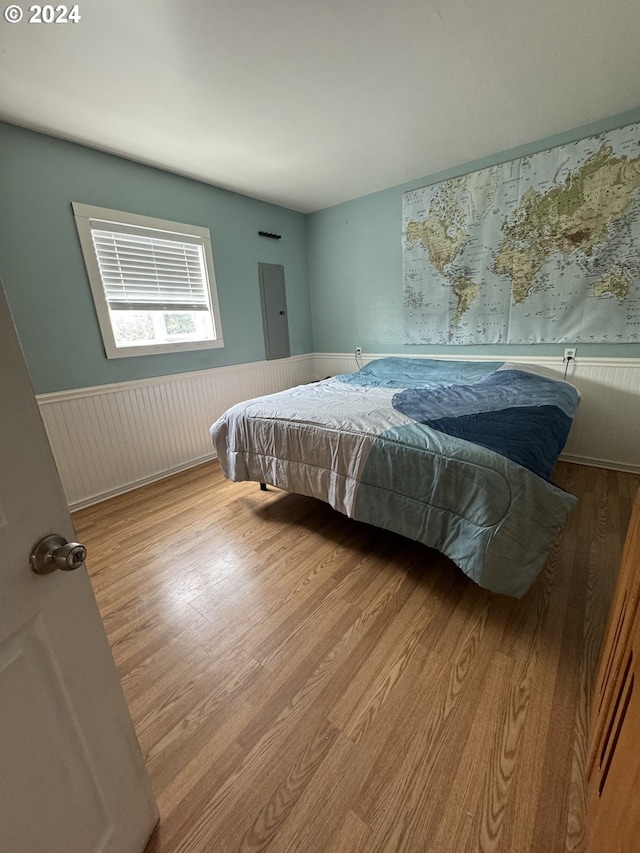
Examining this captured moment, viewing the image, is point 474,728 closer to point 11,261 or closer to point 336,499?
point 336,499

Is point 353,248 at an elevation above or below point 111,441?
above

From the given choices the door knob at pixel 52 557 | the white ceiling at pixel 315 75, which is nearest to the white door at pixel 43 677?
the door knob at pixel 52 557

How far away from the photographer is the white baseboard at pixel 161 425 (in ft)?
7.87

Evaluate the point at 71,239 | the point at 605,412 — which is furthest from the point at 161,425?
the point at 605,412

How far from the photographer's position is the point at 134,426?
8.95ft

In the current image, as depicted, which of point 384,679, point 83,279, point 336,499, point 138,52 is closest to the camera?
point 384,679

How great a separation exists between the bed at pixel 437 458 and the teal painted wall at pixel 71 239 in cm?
113

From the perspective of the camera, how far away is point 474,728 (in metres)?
1.03

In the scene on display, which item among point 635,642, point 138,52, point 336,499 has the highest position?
point 138,52

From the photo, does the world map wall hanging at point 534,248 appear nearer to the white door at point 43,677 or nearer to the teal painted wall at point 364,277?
the teal painted wall at point 364,277

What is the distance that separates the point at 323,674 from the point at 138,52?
2.79m

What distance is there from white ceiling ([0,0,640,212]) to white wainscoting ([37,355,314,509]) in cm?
169

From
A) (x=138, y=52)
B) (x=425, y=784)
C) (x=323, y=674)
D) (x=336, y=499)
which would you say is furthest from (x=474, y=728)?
(x=138, y=52)

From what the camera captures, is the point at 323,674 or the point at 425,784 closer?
the point at 425,784
